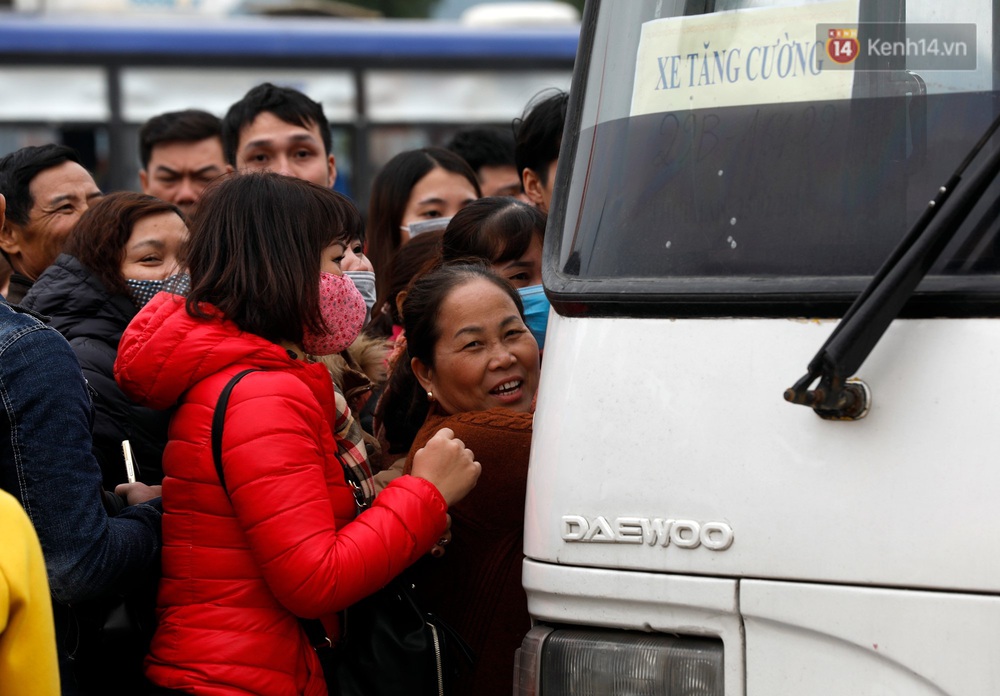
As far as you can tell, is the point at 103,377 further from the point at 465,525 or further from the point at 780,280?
the point at 780,280

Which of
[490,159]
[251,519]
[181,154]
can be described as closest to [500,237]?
[251,519]

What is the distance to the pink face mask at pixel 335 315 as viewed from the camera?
268 centimetres

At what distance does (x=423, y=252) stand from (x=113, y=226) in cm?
99

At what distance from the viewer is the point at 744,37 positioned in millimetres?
2160

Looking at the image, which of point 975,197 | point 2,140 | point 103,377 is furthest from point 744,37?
point 2,140

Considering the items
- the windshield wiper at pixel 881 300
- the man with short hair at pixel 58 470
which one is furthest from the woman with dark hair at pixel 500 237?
the windshield wiper at pixel 881 300

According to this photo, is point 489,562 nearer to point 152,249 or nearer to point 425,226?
point 152,249

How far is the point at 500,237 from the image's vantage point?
12.4 ft

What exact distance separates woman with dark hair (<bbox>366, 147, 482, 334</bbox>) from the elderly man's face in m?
1.27

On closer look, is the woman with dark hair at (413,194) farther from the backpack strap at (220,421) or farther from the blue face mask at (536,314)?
the backpack strap at (220,421)

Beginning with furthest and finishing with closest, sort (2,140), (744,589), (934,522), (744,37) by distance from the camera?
(2,140) → (744,37) → (744,589) → (934,522)

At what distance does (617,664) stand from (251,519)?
30.0 inches

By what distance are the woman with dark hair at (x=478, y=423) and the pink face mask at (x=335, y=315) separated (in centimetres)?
33

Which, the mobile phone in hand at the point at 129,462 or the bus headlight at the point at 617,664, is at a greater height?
the mobile phone in hand at the point at 129,462
